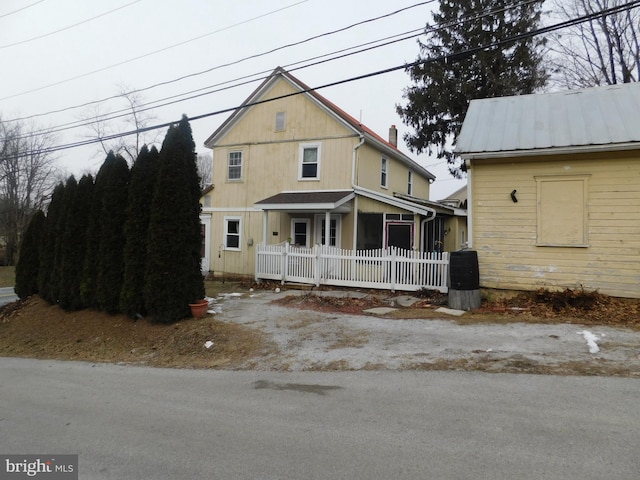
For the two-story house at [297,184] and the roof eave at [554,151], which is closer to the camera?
the roof eave at [554,151]

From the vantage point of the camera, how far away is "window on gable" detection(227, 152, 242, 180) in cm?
1747

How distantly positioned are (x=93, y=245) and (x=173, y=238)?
9.31ft

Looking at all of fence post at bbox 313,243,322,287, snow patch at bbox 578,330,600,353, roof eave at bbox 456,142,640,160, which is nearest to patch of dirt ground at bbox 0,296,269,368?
fence post at bbox 313,243,322,287

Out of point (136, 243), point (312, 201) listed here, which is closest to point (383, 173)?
point (312, 201)

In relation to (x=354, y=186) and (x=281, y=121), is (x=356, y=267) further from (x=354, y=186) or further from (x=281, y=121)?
(x=281, y=121)

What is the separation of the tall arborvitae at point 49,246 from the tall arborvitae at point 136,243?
349cm

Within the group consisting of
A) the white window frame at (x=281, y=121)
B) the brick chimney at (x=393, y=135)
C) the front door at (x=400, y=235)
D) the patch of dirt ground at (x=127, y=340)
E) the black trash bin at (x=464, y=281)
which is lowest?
the patch of dirt ground at (x=127, y=340)

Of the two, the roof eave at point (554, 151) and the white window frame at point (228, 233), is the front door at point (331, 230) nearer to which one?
the white window frame at point (228, 233)

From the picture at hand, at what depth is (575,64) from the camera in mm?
22766

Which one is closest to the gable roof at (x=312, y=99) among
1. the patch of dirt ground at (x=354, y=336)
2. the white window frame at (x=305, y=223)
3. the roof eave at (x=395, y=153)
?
the roof eave at (x=395, y=153)

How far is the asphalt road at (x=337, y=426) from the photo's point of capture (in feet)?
10.0

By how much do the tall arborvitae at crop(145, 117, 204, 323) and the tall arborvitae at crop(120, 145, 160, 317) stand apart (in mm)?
431

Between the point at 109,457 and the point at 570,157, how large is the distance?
10.1 meters

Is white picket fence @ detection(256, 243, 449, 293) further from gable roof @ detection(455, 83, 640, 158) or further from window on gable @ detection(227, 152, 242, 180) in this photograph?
window on gable @ detection(227, 152, 242, 180)
